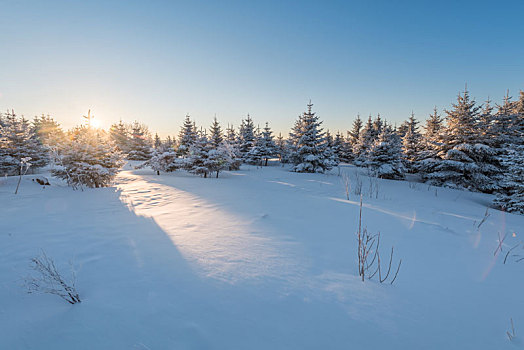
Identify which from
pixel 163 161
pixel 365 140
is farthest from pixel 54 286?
pixel 365 140

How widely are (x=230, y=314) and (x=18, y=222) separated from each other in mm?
5521

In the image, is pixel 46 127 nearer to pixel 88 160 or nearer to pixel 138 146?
pixel 138 146

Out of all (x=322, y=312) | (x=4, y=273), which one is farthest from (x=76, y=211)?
(x=322, y=312)

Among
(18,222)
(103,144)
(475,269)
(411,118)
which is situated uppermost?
(411,118)

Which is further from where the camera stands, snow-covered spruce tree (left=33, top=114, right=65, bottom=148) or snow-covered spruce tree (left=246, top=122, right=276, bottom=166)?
A: snow-covered spruce tree (left=33, top=114, right=65, bottom=148)

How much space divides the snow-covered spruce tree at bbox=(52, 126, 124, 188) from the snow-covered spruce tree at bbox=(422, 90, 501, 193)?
2071 cm

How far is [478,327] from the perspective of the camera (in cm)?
176

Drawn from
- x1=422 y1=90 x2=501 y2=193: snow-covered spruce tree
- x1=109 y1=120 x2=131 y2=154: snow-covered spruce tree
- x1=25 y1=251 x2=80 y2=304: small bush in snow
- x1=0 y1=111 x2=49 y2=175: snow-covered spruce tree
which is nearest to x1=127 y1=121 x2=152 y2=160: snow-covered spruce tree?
x1=109 y1=120 x2=131 y2=154: snow-covered spruce tree

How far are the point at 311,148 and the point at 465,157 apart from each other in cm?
1076

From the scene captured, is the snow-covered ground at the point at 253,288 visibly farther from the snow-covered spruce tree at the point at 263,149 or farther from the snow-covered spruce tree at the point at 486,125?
the snow-covered spruce tree at the point at 263,149

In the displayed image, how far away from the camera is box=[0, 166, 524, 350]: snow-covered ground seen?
163 centimetres

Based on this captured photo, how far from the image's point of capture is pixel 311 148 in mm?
19062

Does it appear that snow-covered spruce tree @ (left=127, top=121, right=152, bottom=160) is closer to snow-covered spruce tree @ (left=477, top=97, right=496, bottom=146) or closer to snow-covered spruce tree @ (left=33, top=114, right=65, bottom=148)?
snow-covered spruce tree @ (left=33, top=114, right=65, bottom=148)

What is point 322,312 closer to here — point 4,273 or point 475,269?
point 475,269
